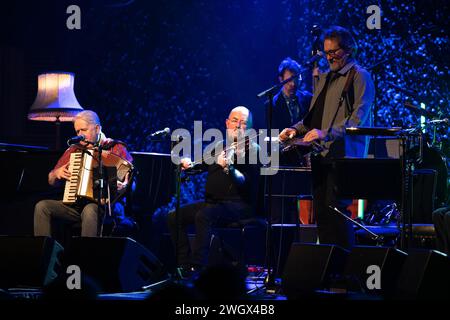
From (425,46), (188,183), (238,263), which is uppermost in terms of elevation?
(425,46)

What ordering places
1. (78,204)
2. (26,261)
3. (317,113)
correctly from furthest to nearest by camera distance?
(78,204) < (317,113) < (26,261)

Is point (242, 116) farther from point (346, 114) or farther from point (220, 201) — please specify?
point (346, 114)

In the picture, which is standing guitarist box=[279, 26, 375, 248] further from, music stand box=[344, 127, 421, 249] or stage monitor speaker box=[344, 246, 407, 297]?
stage monitor speaker box=[344, 246, 407, 297]

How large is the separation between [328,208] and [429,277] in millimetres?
1356

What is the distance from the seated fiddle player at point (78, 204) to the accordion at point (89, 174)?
0.05m

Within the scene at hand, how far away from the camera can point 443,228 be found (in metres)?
5.29

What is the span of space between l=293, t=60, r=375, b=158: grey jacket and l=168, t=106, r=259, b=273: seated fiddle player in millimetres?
1562

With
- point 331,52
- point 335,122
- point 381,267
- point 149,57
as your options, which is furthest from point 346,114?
point 149,57
